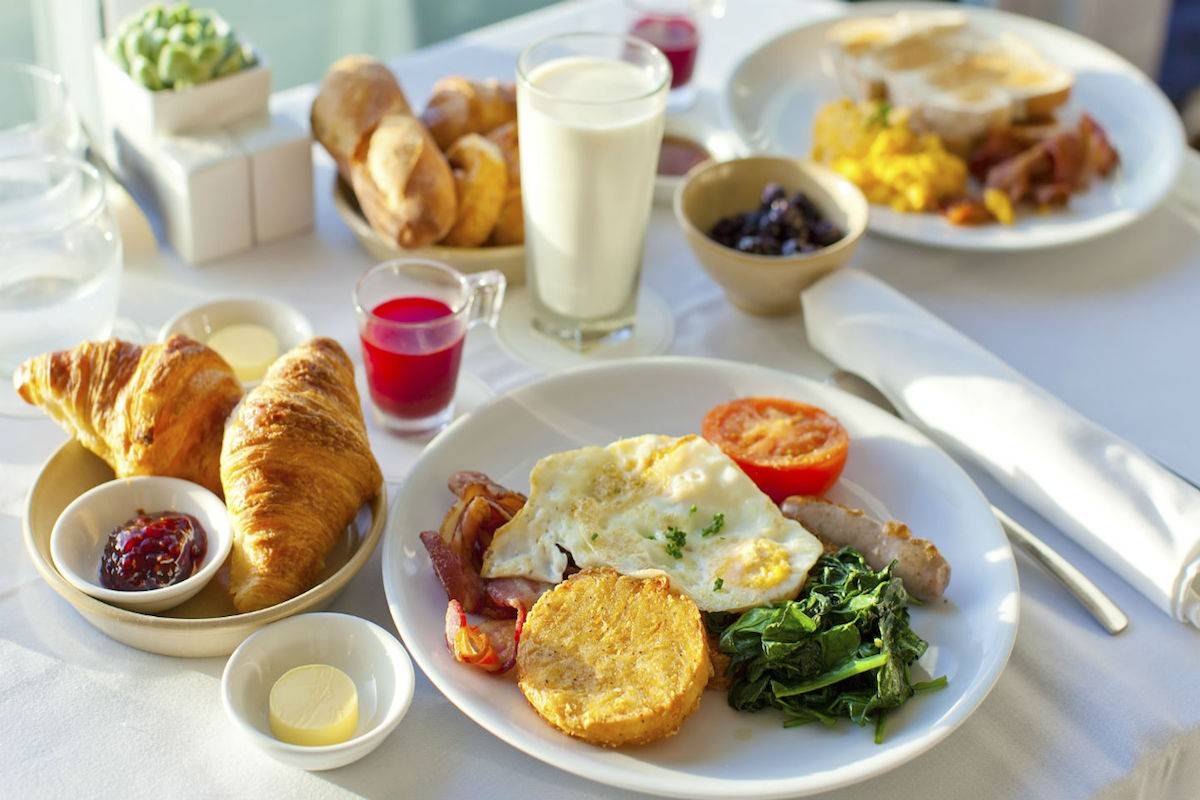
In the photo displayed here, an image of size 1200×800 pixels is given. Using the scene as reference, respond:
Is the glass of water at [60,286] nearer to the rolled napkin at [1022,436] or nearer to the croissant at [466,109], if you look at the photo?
the croissant at [466,109]

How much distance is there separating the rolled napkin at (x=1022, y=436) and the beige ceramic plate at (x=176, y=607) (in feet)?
2.62

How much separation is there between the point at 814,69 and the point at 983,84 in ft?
1.27

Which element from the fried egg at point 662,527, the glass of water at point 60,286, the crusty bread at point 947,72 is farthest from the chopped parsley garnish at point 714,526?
the crusty bread at point 947,72

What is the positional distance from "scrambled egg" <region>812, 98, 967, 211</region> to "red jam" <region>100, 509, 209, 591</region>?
1363mm

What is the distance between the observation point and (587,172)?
6.00 feet

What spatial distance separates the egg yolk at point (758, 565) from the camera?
4.70 feet

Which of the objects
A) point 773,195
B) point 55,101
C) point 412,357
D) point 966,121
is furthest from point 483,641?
point 966,121

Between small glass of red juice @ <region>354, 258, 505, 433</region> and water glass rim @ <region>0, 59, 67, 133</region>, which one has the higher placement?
water glass rim @ <region>0, 59, 67, 133</region>

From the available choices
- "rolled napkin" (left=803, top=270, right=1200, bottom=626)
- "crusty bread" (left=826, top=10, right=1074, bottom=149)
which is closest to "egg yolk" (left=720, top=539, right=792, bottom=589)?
"rolled napkin" (left=803, top=270, right=1200, bottom=626)

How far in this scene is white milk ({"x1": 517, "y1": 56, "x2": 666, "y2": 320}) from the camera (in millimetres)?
1789

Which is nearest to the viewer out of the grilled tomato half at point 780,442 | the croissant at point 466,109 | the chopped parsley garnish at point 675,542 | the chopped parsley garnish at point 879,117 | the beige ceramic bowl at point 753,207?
the chopped parsley garnish at point 675,542

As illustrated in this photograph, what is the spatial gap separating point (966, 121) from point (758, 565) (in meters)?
1.32

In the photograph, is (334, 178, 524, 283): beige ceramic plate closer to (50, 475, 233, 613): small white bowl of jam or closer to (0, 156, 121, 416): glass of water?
(0, 156, 121, 416): glass of water

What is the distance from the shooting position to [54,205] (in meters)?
1.92
